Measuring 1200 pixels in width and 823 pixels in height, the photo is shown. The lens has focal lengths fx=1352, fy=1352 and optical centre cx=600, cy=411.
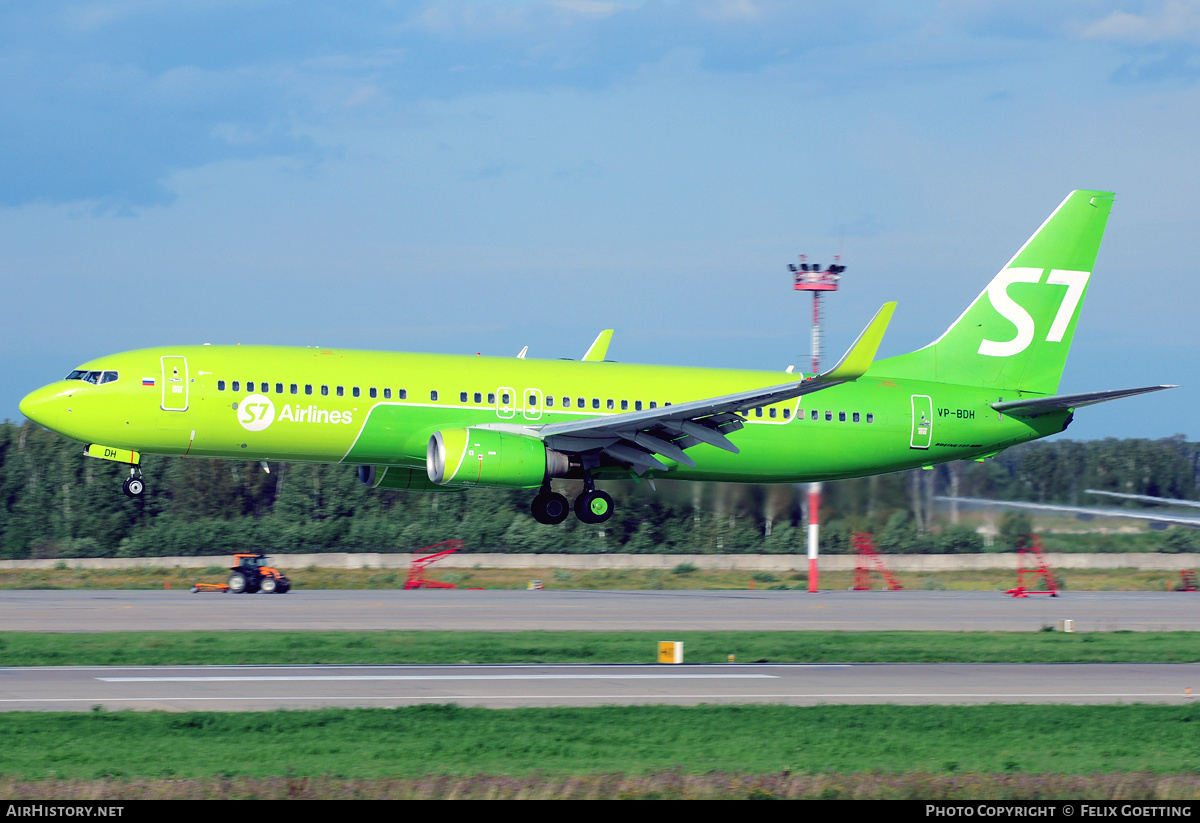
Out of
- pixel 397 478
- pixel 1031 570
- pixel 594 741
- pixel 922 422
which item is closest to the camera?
pixel 594 741

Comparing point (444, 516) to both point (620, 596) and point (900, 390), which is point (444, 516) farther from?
point (900, 390)

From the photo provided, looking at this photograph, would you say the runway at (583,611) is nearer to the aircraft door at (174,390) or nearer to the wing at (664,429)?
the wing at (664,429)

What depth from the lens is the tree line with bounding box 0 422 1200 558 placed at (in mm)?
47156

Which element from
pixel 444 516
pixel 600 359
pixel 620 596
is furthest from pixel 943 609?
pixel 444 516

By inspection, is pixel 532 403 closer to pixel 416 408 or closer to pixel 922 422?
pixel 416 408

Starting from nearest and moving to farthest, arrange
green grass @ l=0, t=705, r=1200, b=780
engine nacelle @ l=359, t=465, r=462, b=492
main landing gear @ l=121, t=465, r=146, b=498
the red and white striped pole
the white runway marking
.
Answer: green grass @ l=0, t=705, r=1200, b=780 < the white runway marking < main landing gear @ l=121, t=465, r=146, b=498 < engine nacelle @ l=359, t=465, r=462, b=492 < the red and white striped pole

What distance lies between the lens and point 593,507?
3534 centimetres

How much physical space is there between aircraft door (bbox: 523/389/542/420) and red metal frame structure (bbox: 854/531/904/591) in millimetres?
20850

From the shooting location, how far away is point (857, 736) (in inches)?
752

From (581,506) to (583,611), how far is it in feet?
25.2

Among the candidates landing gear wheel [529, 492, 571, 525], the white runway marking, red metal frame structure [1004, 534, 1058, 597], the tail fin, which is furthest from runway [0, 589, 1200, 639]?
the white runway marking

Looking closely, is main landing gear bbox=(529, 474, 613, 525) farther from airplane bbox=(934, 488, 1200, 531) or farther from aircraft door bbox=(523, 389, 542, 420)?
airplane bbox=(934, 488, 1200, 531)

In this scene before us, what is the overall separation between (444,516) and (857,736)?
5193 cm

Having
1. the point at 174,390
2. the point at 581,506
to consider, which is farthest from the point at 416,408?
the point at 174,390
